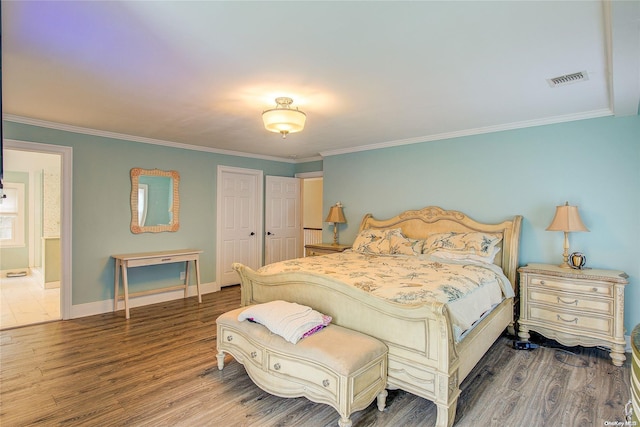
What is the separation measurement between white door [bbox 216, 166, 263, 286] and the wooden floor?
2.25m

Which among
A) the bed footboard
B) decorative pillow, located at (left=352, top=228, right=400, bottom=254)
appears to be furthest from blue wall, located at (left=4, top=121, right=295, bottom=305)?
the bed footboard

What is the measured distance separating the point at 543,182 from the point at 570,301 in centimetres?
129

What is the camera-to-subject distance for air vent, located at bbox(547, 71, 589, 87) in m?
2.49

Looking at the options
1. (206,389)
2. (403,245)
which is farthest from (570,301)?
(206,389)

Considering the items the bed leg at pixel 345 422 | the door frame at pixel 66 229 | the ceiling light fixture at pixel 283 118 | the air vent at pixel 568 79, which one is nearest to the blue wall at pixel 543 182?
the air vent at pixel 568 79

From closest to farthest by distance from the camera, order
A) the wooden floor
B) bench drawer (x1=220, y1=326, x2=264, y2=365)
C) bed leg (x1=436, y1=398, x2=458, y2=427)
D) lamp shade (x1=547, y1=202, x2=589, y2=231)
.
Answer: bed leg (x1=436, y1=398, x2=458, y2=427)
the wooden floor
bench drawer (x1=220, y1=326, x2=264, y2=365)
lamp shade (x1=547, y1=202, x2=589, y2=231)

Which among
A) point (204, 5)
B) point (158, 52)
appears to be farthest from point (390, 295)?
point (158, 52)

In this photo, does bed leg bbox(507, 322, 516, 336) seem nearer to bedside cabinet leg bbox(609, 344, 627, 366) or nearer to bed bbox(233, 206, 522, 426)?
bed bbox(233, 206, 522, 426)

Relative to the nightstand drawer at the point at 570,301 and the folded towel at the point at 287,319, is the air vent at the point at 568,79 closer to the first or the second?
the nightstand drawer at the point at 570,301

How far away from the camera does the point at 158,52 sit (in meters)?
2.15

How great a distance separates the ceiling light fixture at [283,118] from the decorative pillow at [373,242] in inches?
82.3

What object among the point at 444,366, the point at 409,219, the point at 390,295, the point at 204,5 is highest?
the point at 204,5

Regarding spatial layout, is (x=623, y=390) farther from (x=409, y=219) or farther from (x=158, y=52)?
(x=158, y=52)

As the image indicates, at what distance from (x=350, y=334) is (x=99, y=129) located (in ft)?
13.3
